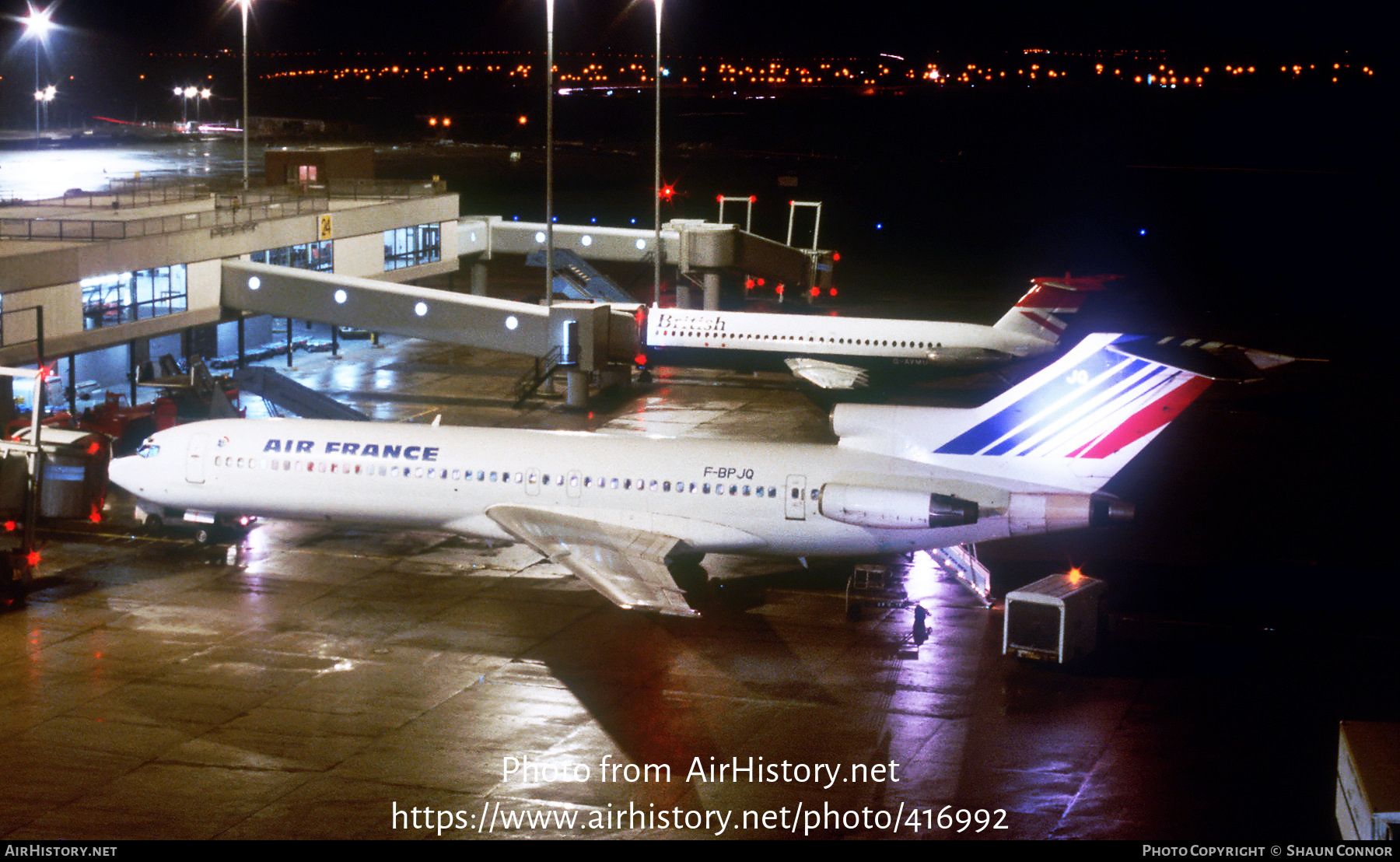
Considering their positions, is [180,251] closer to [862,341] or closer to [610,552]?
[862,341]

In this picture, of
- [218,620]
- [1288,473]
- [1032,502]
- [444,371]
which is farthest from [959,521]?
[444,371]

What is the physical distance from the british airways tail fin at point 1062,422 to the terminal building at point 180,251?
1920 cm

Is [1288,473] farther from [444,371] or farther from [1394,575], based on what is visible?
[444,371]

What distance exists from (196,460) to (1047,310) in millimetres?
34640

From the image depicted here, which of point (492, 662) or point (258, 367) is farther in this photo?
point (258, 367)

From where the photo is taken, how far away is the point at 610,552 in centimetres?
2831

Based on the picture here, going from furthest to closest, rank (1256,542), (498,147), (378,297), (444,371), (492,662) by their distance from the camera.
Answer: (498,147) → (444,371) → (378,297) → (1256,542) → (492,662)

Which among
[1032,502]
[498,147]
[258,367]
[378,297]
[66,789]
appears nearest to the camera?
[66,789]

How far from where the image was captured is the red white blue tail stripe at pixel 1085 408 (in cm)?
2809

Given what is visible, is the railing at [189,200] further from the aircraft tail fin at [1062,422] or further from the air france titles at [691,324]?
the aircraft tail fin at [1062,422]

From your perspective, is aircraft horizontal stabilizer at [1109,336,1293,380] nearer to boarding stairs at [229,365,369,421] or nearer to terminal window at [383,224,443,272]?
boarding stairs at [229,365,369,421]

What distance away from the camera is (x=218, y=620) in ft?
94.2

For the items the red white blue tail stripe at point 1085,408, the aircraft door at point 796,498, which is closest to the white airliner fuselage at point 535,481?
the aircraft door at point 796,498

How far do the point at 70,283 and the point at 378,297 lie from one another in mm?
11753
